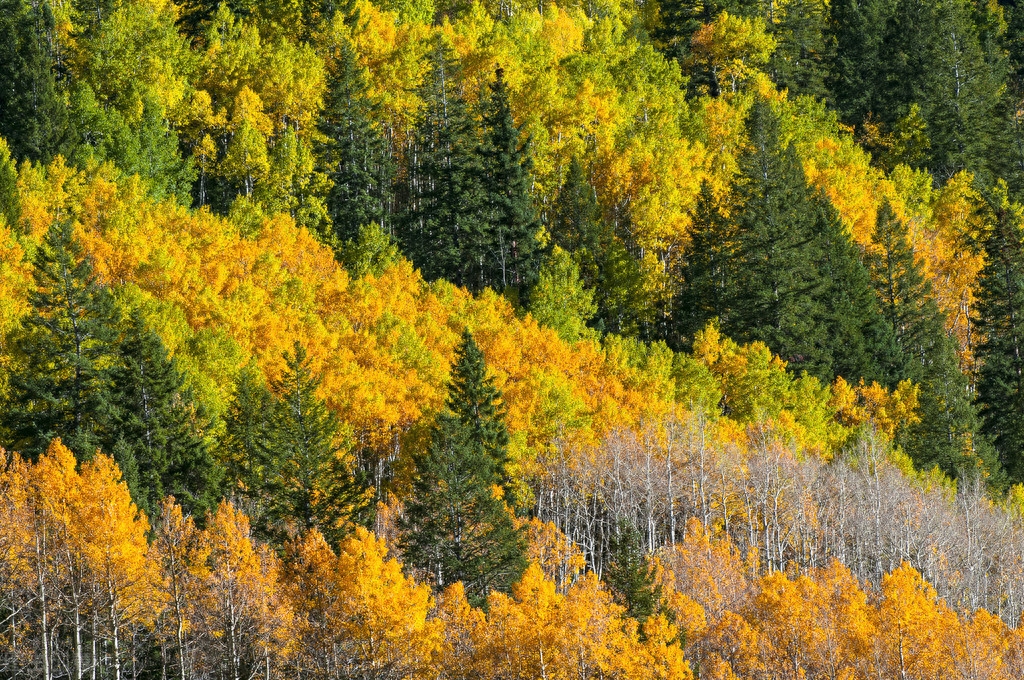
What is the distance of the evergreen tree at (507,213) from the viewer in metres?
91.6

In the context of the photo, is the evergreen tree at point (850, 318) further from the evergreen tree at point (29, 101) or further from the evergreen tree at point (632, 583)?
the evergreen tree at point (29, 101)

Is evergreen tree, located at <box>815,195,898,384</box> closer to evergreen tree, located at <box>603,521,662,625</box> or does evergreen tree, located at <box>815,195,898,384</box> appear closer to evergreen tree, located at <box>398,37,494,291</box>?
evergreen tree, located at <box>398,37,494,291</box>

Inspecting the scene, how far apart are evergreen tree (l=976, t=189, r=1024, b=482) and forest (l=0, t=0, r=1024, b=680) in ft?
1.04

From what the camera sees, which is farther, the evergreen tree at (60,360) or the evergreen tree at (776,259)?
the evergreen tree at (776,259)

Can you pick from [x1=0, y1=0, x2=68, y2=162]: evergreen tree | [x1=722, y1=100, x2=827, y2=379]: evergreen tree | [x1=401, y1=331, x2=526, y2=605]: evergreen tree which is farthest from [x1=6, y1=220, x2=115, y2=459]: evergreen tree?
[x1=722, y1=100, x2=827, y2=379]: evergreen tree

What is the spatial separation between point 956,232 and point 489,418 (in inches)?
2143

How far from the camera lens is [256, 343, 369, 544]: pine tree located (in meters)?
58.3

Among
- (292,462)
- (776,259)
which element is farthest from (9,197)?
(776,259)

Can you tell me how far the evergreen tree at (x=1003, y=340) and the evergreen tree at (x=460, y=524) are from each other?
118 feet

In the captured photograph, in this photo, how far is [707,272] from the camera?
303 ft

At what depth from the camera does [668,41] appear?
409ft

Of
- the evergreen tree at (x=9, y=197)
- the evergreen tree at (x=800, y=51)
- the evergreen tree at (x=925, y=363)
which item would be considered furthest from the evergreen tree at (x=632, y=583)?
the evergreen tree at (x=800, y=51)

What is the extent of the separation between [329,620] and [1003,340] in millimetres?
56998

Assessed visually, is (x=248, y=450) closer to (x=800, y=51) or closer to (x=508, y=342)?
(x=508, y=342)
